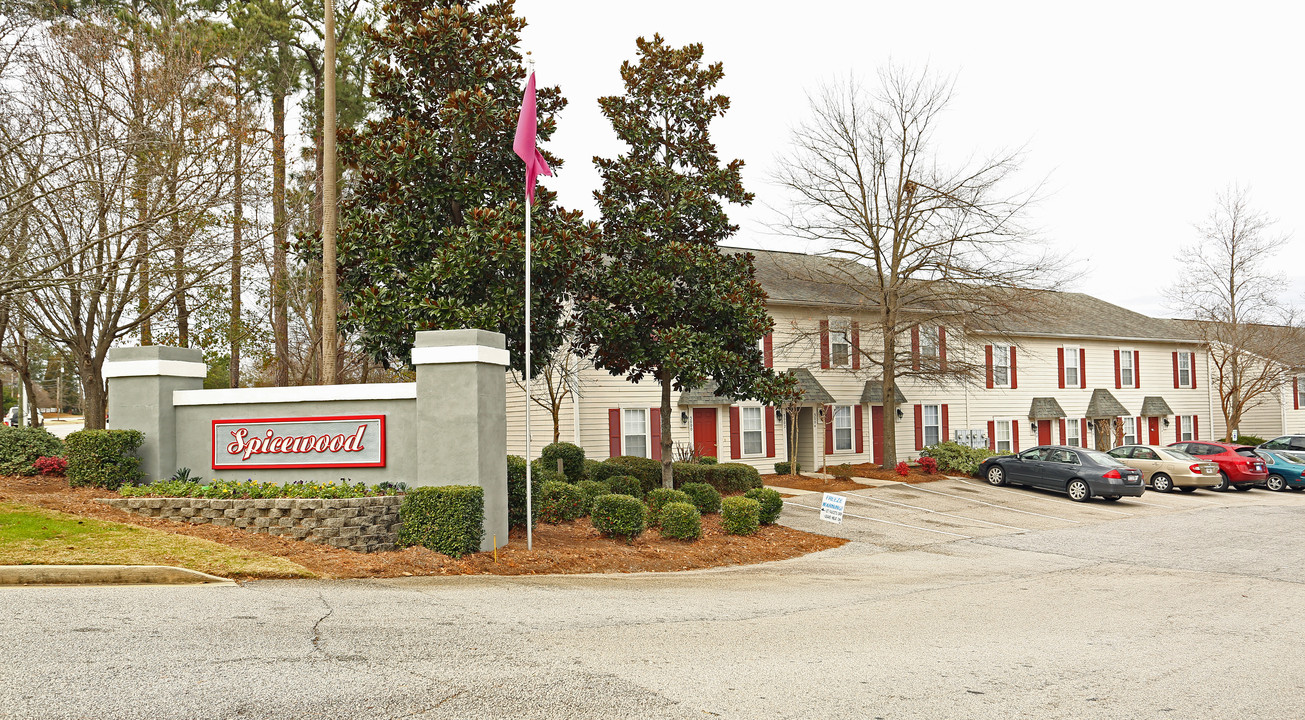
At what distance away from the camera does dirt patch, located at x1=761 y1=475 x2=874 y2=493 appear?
23344 millimetres

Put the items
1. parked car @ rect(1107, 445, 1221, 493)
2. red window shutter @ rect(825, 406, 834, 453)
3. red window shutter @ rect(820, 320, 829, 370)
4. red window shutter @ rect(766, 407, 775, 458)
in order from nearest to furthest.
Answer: parked car @ rect(1107, 445, 1221, 493)
red window shutter @ rect(766, 407, 775, 458)
red window shutter @ rect(820, 320, 829, 370)
red window shutter @ rect(825, 406, 834, 453)

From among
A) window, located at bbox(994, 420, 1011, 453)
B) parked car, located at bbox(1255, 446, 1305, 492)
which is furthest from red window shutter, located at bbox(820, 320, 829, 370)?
parked car, located at bbox(1255, 446, 1305, 492)

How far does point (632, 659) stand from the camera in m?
6.67

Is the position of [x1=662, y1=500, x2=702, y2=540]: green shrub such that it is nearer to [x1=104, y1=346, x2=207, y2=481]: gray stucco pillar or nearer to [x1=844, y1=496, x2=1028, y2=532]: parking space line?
[x1=104, y1=346, x2=207, y2=481]: gray stucco pillar

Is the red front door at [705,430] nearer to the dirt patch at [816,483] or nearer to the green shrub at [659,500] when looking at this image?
the dirt patch at [816,483]

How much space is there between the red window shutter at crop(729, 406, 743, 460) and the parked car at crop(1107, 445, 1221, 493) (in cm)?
1254

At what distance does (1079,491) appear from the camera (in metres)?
23.6

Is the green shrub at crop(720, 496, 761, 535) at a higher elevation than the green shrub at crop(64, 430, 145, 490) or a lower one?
lower

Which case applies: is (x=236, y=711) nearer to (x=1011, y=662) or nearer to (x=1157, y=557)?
(x=1011, y=662)

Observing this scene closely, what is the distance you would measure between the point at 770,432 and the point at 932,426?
24.9ft

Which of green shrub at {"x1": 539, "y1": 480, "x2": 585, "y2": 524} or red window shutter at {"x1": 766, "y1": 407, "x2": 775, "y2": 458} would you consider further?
red window shutter at {"x1": 766, "y1": 407, "x2": 775, "y2": 458}

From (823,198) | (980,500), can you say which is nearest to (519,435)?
(823,198)

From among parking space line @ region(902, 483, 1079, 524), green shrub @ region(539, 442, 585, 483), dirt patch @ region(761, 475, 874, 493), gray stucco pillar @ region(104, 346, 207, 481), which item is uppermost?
gray stucco pillar @ region(104, 346, 207, 481)

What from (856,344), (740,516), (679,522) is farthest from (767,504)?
(856,344)
